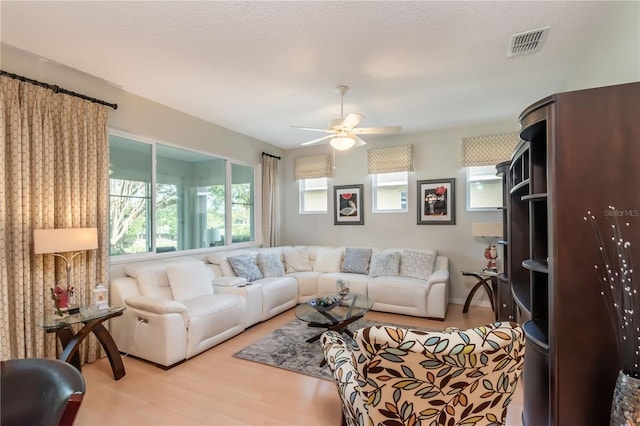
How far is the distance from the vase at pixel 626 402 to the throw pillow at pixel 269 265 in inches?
154

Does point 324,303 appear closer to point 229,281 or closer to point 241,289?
point 241,289

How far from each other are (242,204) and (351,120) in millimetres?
3013

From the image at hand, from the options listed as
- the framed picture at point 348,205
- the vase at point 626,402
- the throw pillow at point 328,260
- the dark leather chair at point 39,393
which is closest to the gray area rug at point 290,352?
the throw pillow at point 328,260

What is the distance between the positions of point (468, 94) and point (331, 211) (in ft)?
10.1

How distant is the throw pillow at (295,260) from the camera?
5254mm

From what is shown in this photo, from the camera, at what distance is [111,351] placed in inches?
105

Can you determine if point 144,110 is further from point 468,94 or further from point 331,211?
point 468,94

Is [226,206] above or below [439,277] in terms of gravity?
above

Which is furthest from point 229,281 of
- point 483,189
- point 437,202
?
point 483,189

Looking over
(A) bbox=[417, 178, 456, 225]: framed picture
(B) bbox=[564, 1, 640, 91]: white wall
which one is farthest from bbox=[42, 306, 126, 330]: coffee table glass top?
(A) bbox=[417, 178, 456, 225]: framed picture

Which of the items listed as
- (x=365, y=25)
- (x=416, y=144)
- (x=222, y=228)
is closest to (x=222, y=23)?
(x=365, y=25)

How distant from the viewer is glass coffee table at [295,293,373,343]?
303 cm

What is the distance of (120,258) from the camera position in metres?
3.43

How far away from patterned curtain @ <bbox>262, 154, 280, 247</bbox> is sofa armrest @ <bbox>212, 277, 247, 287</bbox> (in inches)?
66.4
